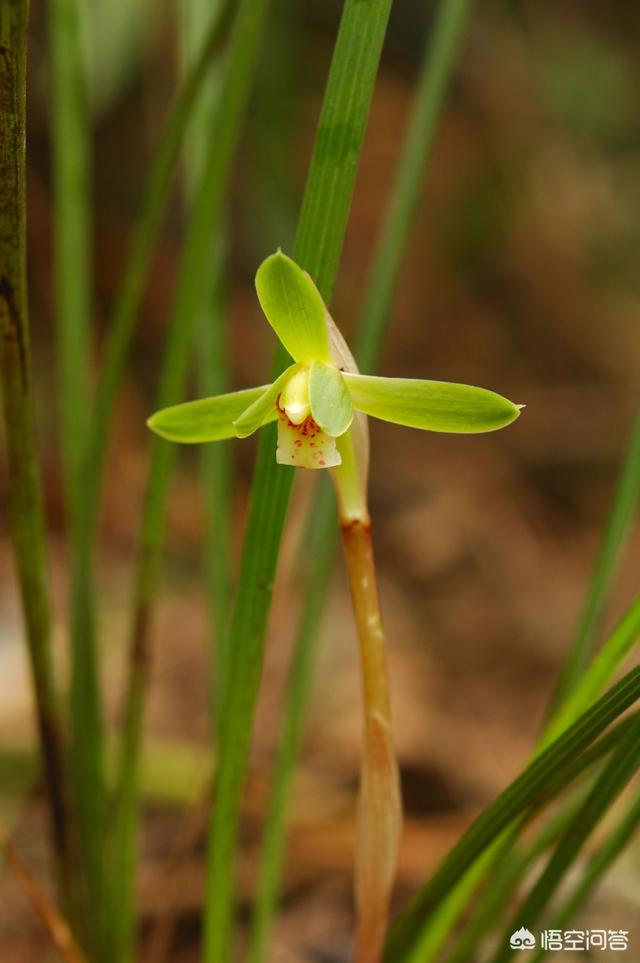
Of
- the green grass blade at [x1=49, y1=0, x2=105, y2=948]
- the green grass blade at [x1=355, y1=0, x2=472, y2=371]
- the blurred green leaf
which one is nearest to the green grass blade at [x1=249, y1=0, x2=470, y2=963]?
the green grass blade at [x1=355, y1=0, x2=472, y2=371]

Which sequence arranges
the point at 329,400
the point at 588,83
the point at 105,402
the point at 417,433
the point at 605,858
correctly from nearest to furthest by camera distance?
the point at 329,400 → the point at 605,858 → the point at 105,402 → the point at 417,433 → the point at 588,83

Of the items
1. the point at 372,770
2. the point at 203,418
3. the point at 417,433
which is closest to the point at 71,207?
the point at 203,418

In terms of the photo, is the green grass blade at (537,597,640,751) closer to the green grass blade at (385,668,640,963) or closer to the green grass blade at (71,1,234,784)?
the green grass blade at (385,668,640,963)

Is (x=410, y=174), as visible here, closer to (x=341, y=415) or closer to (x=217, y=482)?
(x=217, y=482)

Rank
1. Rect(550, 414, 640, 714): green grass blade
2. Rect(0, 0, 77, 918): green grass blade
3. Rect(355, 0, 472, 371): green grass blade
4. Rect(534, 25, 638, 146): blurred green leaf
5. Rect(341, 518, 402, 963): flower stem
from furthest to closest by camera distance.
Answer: Rect(534, 25, 638, 146): blurred green leaf → Rect(355, 0, 472, 371): green grass blade → Rect(550, 414, 640, 714): green grass blade → Rect(341, 518, 402, 963): flower stem → Rect(0, 0, 77, 918): green grass blade

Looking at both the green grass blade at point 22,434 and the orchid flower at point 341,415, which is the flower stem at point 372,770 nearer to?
the orchid flower at point 341,415

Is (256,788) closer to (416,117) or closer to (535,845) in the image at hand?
(535,845)
